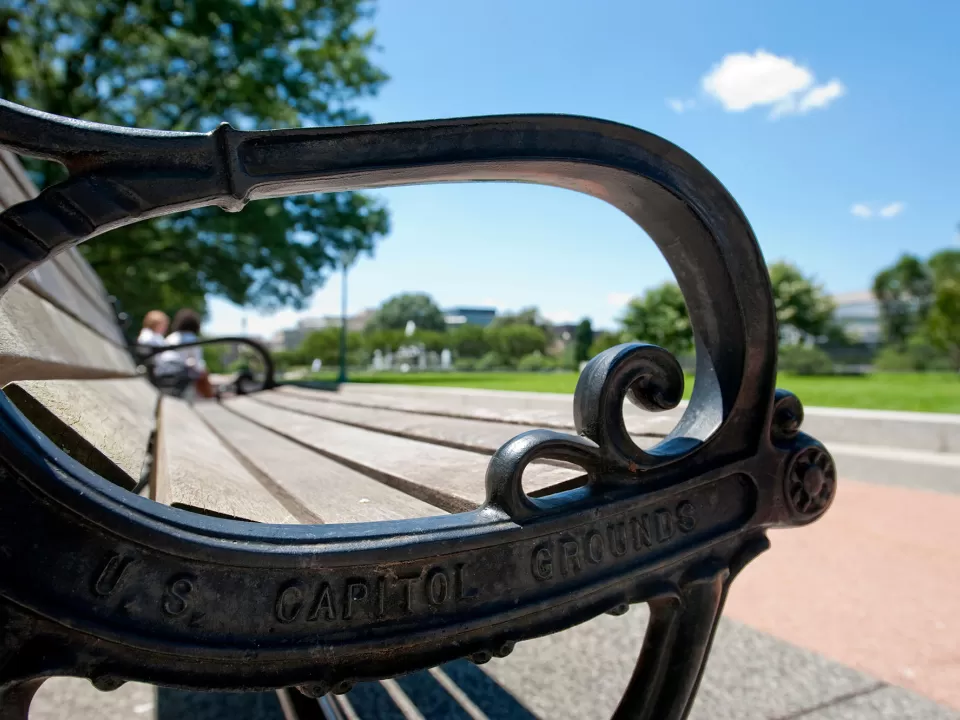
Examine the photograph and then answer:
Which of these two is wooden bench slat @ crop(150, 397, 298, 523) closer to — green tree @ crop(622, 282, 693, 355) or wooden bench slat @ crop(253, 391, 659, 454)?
wooden bench slat @ crop(253, 391, 659, 454)

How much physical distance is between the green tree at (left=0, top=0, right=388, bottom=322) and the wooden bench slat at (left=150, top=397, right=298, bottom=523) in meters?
14.1

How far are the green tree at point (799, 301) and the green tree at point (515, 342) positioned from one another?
14.8 m

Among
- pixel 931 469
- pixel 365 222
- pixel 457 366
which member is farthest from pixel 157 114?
pixel 457 366

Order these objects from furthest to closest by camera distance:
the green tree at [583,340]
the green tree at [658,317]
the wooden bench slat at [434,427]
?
the green tree at [583,340], the green tree at [658,317], the wooden bench slat at [434,427]

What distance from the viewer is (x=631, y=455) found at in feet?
2.96

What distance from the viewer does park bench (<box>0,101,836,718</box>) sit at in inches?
26.1

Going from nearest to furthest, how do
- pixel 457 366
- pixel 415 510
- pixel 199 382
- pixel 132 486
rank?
1. pixel 132 486
2. pixel 415 510
3. pixel 199 382
4. pixel 457 366

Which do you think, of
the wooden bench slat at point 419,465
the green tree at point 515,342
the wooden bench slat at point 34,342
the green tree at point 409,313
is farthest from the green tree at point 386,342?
the wooden bench slat at point 34,342

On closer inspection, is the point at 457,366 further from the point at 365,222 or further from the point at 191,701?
the point at 191,701

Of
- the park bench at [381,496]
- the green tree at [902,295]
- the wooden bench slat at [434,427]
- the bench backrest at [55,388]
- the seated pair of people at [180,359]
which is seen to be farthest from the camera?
the green tree at [902,295]

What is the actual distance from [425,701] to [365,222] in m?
16.6

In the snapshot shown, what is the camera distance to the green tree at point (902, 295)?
2442 inches

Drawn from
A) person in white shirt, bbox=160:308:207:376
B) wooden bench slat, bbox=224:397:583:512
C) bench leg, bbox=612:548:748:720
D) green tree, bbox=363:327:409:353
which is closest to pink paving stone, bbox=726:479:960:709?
bench leg, bbox=612:548:748:720

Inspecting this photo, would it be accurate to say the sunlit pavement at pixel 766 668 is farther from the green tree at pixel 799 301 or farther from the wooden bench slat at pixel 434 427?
the green tree at pixel 799 301
